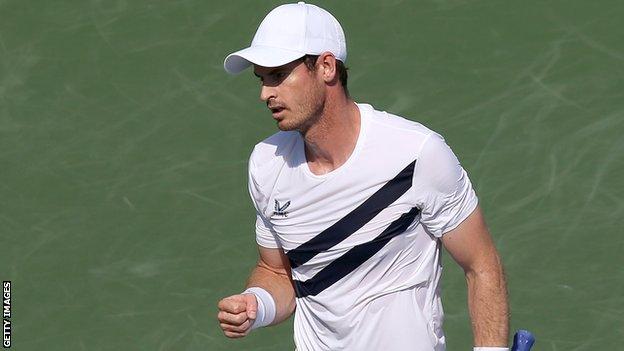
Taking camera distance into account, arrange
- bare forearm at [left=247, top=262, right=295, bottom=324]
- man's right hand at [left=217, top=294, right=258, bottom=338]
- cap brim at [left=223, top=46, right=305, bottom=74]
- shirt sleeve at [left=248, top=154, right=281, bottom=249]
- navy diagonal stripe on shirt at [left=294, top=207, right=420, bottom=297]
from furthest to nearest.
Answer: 1. bare forearm at [left=247, top=262, right=295, bottom=324]
2. shirt sleeve at [left=248, top=154, right=281, bottom=249]
3. navy diagonal stripe on shirt at [left=294, top=207, right=420, bottom=297]
4. man's right hand at [left=217, top=294, right=258, bottom=338]
5. cap brim at [left=223, top=46, right=305, bottom=74]

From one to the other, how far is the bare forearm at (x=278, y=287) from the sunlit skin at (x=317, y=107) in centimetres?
64

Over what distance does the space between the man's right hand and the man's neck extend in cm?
64

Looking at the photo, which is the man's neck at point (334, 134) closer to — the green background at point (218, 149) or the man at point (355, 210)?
the man at point (355, 210)

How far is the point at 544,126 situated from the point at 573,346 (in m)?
1.67

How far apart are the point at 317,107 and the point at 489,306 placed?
42.5 inches

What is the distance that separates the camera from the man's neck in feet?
24.0

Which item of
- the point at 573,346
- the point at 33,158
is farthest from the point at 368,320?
the point at 33,158

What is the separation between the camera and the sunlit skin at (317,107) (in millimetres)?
7184

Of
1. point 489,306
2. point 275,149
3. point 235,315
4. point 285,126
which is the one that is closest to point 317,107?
point 285,126

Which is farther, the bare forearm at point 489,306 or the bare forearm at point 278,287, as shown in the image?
the bare forearm at point 278,287

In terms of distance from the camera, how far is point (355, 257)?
7.40m
